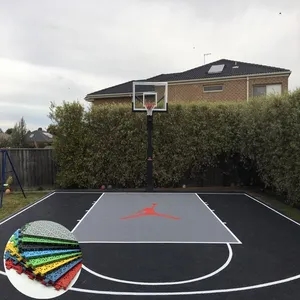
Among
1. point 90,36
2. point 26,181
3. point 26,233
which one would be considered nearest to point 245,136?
point 90,36

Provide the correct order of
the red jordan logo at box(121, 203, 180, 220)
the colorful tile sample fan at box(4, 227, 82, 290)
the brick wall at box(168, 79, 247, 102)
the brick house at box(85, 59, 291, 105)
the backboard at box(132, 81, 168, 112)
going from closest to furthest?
1. the colorful tile sample fan at box(4, 227, 82, 290)
2. the red jordan logo at box(121, 203, 180, 220)
3. the backboard at box(132, 81, 168, 112)
4. the brick house at box(85, 59, 291, 105)
5. the brick wall at box(168, 79, 247, 102)

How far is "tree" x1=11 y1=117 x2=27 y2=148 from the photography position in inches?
1014

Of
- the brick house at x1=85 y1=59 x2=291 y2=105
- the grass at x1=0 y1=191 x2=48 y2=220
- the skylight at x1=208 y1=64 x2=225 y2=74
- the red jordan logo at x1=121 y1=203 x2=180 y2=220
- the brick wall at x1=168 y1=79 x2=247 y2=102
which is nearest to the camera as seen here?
the red jordan logo at x1=121 y1=203 x2=180 y2=220

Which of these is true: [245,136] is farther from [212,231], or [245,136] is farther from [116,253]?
[116,253]

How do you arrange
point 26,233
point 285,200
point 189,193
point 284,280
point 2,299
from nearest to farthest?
point 26,233
point 2,299
point 284,280
point 285,200
point 189,193

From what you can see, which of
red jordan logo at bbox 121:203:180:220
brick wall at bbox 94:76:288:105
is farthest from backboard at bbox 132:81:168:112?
brick wall at bbox 94:76:288:105

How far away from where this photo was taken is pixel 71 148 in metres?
11.4

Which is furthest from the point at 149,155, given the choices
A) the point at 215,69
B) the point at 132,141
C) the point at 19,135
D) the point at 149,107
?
the point at 19,135

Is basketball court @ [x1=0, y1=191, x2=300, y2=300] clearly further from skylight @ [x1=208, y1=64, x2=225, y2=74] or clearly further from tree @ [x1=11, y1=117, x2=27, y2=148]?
tree @ [x1=11, y1=117, x2=27, y2=148]

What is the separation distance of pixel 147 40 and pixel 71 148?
5.53 metres

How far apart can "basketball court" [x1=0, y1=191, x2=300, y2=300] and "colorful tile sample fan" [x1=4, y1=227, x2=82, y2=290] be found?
2.56m

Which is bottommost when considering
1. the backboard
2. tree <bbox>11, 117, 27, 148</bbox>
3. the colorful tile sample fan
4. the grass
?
the grass

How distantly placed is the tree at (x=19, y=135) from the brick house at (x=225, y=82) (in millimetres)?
9752

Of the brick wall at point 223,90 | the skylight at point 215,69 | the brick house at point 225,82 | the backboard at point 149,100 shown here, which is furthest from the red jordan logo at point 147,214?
the skylight at point 215,69
